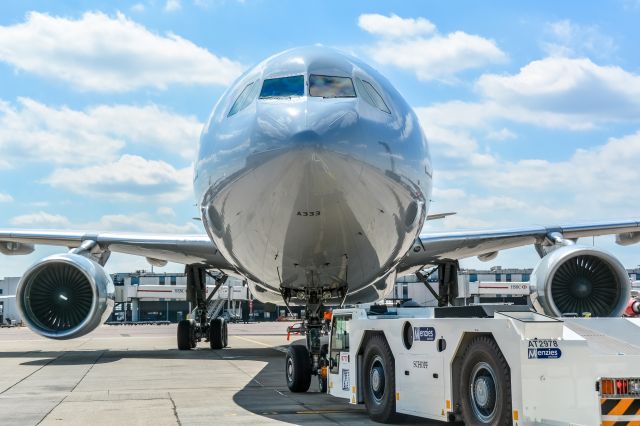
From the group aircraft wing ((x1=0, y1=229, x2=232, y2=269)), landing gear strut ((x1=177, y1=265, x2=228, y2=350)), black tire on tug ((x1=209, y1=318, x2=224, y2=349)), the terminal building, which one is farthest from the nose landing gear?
the terminal building

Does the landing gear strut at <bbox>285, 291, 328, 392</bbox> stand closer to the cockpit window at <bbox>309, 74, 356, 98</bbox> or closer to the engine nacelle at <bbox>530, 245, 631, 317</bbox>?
the cockpit window at <bbox>309, 74, 356, 98</bbox>

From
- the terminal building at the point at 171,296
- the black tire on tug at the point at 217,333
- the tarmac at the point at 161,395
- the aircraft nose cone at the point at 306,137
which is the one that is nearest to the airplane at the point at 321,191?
the aircraft nose cone at the point at 306,137

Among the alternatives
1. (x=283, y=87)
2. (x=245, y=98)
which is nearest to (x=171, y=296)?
(x=245, y=98)

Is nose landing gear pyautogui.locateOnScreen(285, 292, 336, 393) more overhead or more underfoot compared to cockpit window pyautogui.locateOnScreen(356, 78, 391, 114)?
more underfoot

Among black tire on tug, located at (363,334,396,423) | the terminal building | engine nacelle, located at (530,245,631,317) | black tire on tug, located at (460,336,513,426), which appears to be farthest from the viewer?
the terminal building

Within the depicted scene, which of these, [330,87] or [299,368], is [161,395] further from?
[330,87]

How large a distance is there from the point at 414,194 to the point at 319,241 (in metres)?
1.39

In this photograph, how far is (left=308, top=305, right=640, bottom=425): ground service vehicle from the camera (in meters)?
5.73

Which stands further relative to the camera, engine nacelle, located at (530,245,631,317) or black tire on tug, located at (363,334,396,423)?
engine nacelle, located at (530,245,631,317)

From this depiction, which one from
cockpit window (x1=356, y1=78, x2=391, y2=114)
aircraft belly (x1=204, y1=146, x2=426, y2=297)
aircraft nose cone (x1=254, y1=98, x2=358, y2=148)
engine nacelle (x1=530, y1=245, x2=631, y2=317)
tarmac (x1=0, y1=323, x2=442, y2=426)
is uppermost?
cockpit window (x1=356, y1=78, x2=391, y2=114)

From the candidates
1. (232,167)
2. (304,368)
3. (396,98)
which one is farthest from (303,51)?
(304,368)

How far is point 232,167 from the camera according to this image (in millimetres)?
8883

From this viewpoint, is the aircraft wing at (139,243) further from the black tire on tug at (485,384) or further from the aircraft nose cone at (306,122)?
the black tire on tug at (485,384)

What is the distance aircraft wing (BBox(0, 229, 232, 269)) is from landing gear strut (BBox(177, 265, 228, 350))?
1349mm
